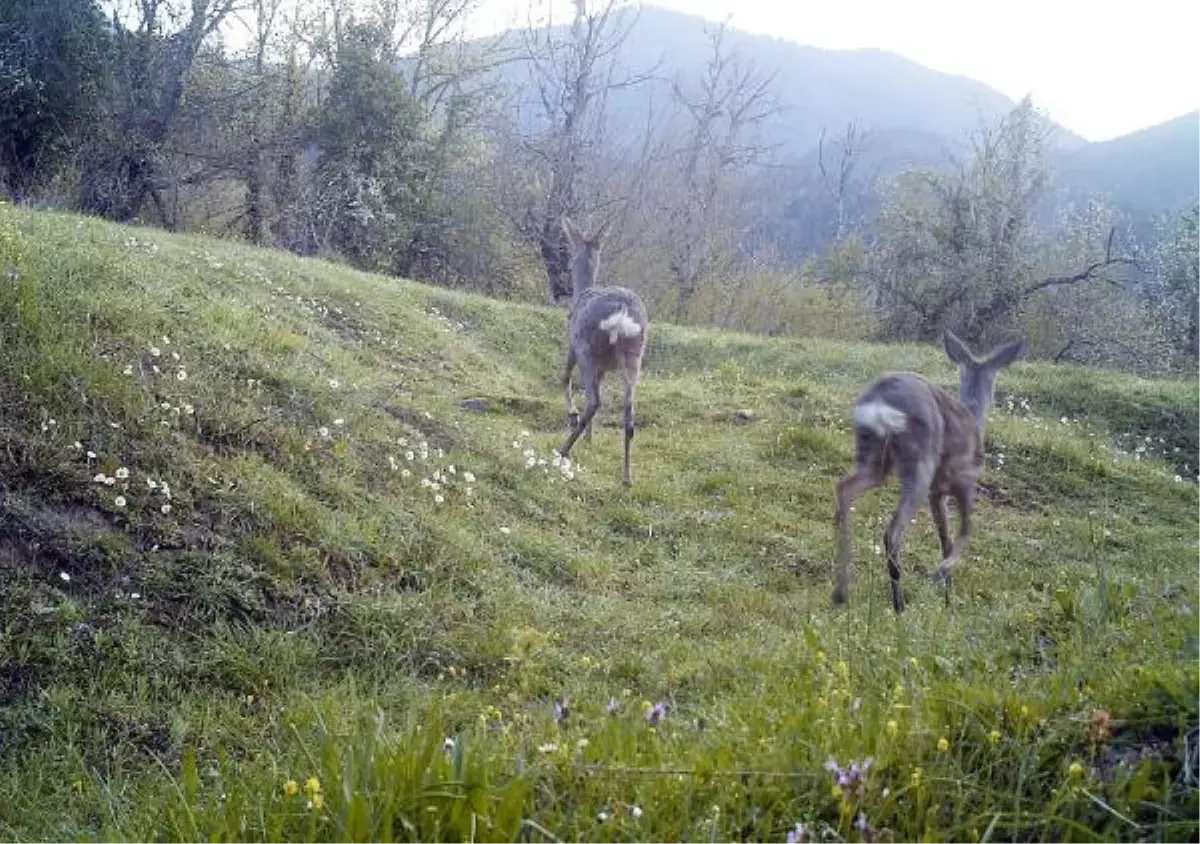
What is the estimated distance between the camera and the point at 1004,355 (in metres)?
8.52

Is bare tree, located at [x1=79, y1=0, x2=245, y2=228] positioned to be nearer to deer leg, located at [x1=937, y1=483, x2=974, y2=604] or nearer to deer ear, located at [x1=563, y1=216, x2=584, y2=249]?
deer ear, located at [x1=563, y1=216, x2=584, y2=249]

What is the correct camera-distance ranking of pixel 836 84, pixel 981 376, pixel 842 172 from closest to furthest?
pixel 981 376, pixel 842 172, pixel 836 84

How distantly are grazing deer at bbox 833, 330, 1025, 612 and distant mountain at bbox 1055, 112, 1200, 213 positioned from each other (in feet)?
181

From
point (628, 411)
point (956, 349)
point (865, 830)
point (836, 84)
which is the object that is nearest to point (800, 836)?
point (865, 830)

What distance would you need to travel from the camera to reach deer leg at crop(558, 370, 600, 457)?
9648 mm

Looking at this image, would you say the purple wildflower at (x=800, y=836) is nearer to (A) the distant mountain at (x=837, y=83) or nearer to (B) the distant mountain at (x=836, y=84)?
(B) the distant mountain at (x=836, y=84)

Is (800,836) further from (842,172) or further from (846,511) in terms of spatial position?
(842,172)

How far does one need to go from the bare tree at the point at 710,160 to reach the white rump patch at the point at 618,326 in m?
21.7

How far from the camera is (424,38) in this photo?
1212 inches

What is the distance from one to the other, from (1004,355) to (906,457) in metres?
2.43

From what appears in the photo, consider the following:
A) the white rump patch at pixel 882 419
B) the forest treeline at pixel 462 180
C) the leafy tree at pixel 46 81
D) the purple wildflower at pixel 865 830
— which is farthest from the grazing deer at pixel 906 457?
the leafy tree at pixel 46 81

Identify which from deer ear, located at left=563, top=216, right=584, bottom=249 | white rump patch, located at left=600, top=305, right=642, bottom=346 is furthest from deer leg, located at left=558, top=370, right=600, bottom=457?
deer ear, located at left=563, top=216, right=584, bottom=249

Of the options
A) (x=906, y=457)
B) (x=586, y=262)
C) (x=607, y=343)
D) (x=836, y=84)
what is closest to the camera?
(x=906, y=457)

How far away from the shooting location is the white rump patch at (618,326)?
9.92 meters
